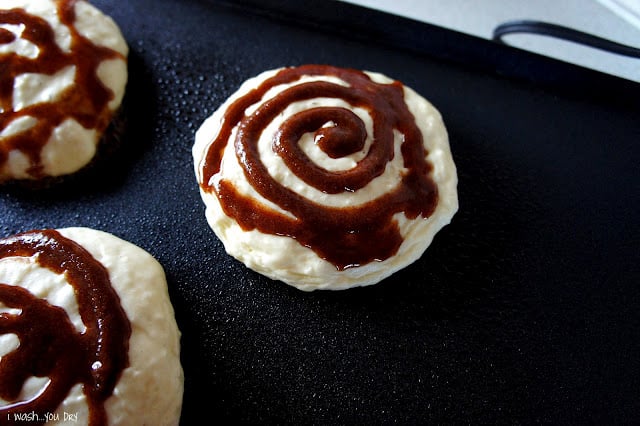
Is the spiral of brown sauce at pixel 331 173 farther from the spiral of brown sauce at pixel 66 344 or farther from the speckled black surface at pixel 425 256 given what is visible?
the spiral of brown sauce at pixel 66 344

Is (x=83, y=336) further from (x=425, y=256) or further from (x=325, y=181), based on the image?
(x=425, y=256)

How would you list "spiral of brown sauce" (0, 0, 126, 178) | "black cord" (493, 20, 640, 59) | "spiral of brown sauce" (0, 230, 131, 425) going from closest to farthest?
1. "spiral of brown sauce" (0, 230, 131, 425)
2. "spiral of brown sauce" (0, 0, 126, 178)
3. "black cord" (493, 20, 640, 59)

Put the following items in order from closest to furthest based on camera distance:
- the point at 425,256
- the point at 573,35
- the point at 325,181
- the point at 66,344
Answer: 1. the point at 66,344
2. the point at 325,181
3. the point at 425,256
4. the point at 573,35

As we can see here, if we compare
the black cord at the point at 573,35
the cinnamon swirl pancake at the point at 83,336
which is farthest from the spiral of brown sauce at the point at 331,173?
the black cord at the point at 573,35

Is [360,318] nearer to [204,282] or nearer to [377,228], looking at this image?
[377,228]

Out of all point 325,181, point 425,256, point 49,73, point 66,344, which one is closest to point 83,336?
point 66,344

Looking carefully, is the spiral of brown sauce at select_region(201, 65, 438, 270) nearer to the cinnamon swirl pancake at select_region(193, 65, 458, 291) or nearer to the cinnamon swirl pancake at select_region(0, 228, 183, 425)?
the cinnamon swirl pancake at select_region(193, 65, 458, 291)

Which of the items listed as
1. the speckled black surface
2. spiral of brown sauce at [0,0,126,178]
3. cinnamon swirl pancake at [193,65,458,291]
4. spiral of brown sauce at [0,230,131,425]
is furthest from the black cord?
spiral of brown sauce at [0,230,131,425]
